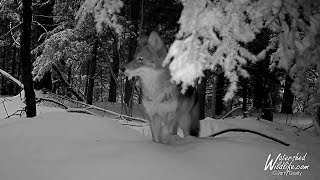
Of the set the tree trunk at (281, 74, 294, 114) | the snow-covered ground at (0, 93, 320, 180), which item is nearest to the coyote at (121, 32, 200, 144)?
the snow-covered ground at (0, 93, 320, 180)

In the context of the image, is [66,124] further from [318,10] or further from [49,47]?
[49,47]

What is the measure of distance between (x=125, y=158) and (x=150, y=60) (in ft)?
5.44

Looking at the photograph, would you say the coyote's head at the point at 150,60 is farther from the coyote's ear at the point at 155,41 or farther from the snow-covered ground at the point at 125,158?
the snow-covered ground at the point at 125,158

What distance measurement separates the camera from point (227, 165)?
3031 millimetres

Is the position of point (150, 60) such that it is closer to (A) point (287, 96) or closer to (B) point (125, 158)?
(B) point (125, 158)

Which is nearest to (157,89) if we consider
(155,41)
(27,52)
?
(155,41)

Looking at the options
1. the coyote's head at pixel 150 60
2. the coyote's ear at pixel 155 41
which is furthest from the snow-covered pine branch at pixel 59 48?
the coyote's ear at pixel 155 41

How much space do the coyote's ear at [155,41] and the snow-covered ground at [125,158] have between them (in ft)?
4.40

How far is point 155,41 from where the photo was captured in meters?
4.15

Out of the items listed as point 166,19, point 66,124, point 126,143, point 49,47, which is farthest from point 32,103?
point 166,19

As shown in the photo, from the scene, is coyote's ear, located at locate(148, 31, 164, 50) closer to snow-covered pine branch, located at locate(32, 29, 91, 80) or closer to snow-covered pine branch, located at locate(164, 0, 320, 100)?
snow-covered pine branch, located at locate(164, 0, 320, 100)

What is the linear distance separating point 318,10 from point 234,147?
1.78 meters

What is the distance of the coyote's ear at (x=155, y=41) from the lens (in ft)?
13.5

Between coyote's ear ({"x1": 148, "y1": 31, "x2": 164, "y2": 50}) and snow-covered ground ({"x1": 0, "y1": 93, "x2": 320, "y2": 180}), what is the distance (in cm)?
134
